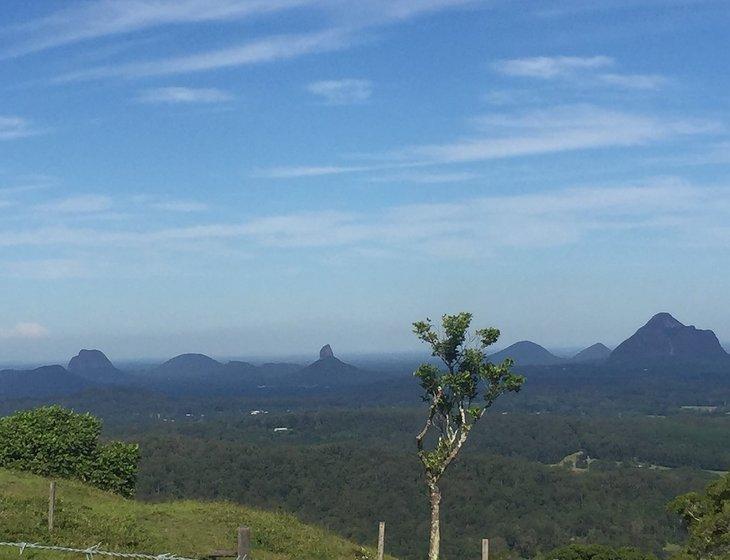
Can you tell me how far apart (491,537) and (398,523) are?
24.5 meters

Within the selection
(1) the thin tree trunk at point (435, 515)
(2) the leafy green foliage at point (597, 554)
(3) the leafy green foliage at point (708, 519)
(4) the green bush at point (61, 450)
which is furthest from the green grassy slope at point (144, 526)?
(2) the leafy green foliage at point (597, 554)

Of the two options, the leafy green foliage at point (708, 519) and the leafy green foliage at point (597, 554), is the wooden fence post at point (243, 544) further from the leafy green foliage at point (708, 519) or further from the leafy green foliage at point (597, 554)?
the leafy green foliage at point (597, 554)

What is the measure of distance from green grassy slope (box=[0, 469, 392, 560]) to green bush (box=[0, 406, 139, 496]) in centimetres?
278

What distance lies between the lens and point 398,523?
196m

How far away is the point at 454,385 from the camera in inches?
1635

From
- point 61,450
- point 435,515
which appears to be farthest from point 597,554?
point 61,450

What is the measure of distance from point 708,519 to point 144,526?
3162cm

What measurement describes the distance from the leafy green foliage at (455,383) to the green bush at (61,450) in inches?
868

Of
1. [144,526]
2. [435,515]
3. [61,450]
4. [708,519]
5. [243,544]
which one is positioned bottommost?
[708,519]

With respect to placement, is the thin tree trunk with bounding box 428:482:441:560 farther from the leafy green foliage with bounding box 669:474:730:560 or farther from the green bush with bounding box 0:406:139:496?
the green bush with bounding box 0:406:139:496

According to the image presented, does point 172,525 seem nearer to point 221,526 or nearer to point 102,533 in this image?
point 221,526

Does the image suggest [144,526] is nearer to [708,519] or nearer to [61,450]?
[61,450]

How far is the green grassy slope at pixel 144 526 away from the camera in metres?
32.4

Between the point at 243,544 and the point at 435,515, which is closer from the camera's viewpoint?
the point at 243,544
